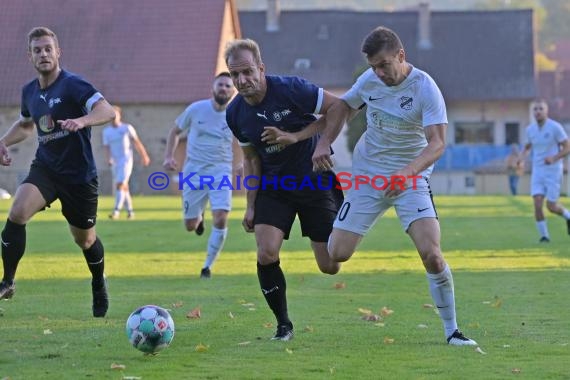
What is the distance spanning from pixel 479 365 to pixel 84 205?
3.99 metres

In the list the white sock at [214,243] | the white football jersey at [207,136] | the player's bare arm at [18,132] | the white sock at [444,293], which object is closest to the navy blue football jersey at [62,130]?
the player's bare arm at [18,132]

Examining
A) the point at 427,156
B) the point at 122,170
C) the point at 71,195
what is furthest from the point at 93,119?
the point at 122,170

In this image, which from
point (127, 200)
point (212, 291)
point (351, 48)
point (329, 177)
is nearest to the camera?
point (329, 177)

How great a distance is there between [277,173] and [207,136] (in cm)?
583

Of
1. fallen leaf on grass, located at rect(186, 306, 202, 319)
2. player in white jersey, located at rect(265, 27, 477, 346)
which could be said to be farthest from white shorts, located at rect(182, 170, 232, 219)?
player in white jersey, located at rect(265, 27, 477, 346)

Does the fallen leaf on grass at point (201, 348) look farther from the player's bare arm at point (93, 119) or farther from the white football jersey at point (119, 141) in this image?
the white football jersey at point (119, 141)

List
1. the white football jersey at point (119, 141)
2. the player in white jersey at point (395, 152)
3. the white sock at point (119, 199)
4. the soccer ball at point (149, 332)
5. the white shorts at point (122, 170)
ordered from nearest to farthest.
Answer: the soccer ball at point (149, 332) → the player in white jersey at point (395, 152) → the white shorts at point (122, 170) → the white football jersey at point (119, 141) → the white sock at point (119, 199)

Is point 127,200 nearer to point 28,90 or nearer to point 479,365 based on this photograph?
point 28,90

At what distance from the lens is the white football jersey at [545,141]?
20125 mm

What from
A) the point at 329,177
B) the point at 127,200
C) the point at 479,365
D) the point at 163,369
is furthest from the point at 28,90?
the point at 127,200

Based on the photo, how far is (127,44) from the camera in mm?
55625

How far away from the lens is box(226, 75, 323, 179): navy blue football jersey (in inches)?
362

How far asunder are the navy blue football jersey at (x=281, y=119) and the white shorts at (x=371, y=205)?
0.45m

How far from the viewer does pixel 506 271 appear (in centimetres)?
1531
